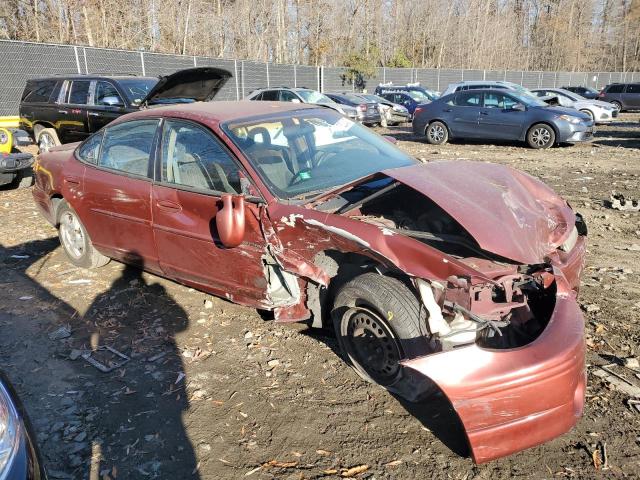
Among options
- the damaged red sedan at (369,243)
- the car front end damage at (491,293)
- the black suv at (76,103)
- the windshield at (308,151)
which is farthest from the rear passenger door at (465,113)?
the car front end damage at (491,293)

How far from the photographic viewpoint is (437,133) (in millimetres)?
15320

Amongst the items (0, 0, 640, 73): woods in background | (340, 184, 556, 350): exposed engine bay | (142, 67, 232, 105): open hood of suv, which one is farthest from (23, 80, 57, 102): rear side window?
(0, 0, 640, 73): woods in background

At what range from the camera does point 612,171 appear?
10211mm

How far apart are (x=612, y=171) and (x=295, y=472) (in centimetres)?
985

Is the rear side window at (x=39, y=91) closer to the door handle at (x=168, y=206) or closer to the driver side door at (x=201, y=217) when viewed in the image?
the driver side door at (x=201, y=217)

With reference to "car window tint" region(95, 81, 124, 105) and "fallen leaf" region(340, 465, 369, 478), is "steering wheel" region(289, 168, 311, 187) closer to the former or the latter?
"fallen leaf" region(340, 465, 369, 478)

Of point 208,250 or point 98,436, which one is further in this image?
point 208,250

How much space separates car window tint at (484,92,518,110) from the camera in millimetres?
13875

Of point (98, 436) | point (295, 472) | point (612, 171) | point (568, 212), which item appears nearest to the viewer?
point (295, 472)

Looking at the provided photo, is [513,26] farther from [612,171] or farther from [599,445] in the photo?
[599,445]

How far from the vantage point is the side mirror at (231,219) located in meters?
3.54

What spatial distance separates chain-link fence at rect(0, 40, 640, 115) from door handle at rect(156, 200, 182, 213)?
32.9 ft

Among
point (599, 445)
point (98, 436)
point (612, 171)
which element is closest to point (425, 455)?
point (599, 445)

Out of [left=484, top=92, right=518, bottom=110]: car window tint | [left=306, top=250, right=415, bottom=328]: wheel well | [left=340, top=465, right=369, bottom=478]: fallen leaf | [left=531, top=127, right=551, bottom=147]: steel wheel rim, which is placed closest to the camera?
[left=340, top=465, right=369, bottom=478]: fallen leaf
